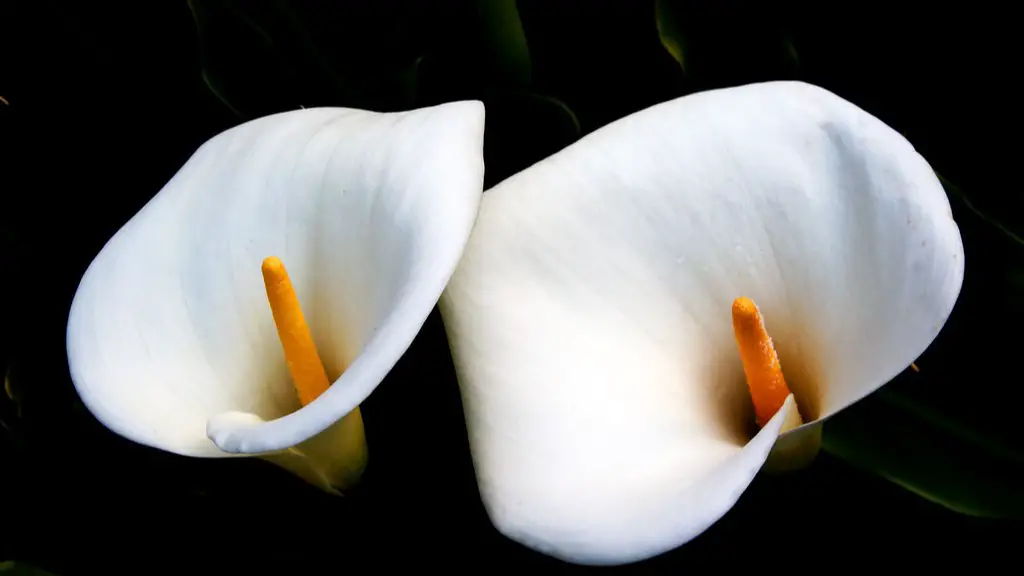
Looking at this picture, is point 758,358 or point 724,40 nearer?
point 758,358

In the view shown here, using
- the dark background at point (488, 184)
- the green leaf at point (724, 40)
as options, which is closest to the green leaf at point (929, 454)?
the dark background at point (488, 184)

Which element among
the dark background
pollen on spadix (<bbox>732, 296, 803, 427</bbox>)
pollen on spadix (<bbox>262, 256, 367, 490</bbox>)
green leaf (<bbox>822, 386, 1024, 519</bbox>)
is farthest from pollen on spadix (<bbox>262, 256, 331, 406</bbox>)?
green leaf (<bbox>822, 386, 1024, 519</bbox>)

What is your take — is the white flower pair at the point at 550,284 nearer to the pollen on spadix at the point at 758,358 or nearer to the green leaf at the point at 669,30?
the pollen on spadix at the point at 758,358

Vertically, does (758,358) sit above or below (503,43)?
below

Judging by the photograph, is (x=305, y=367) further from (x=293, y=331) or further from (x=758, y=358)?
(x=758, y=358)

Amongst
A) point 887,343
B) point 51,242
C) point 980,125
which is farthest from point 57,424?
point 980,125

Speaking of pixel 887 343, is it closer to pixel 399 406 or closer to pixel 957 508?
pixel 957 508

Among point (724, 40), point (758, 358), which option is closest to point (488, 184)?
point (724, 40)
